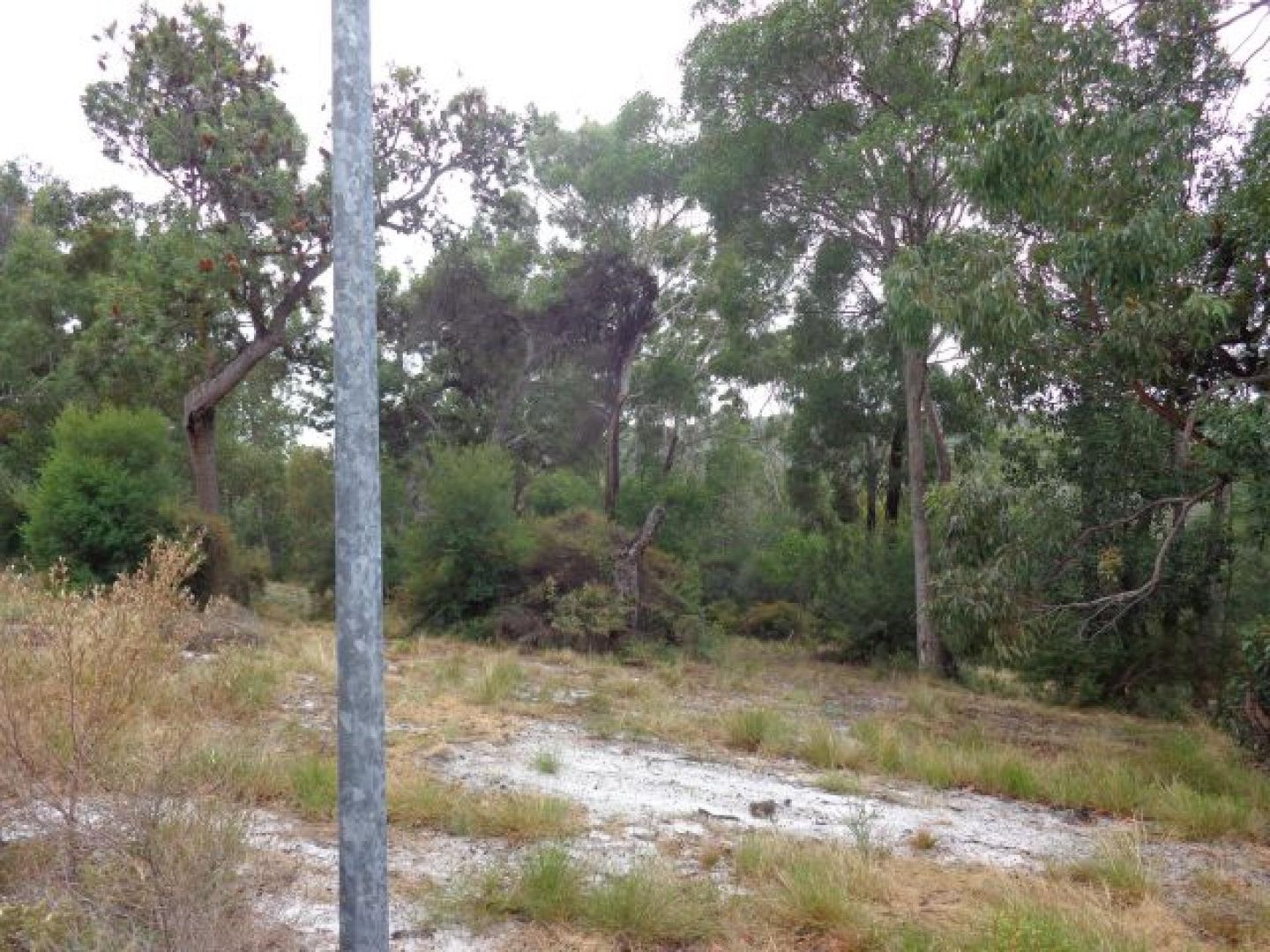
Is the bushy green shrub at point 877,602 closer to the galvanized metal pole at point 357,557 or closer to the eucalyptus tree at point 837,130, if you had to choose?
the eucalyptus tree at point 837,130

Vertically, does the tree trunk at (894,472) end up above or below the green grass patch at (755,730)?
above

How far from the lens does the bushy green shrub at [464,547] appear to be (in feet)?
63.1

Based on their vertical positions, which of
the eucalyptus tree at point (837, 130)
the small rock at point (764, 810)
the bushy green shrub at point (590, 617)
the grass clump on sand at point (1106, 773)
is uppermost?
the eucalyptus tree at point (837, 130)

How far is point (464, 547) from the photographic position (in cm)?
1939

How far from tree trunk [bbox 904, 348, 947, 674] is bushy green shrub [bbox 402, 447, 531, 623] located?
7132mm

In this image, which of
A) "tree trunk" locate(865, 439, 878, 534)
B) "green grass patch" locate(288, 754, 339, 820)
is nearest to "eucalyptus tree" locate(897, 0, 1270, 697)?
"green grass patch" locate(288, 754, 339, 820)

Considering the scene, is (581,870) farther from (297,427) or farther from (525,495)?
(297,427)

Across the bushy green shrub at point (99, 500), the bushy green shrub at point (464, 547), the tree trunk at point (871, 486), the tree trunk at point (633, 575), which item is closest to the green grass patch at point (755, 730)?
the tree trunk at point (633, 575)

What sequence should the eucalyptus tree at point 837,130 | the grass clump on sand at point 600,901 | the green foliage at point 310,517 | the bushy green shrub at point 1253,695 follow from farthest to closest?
the green foliage at point 310,517 → the eucalyptus tree at point 837,130 → the bushy green shrub at point 1253,695 → the grass clump on sand at point 600,901

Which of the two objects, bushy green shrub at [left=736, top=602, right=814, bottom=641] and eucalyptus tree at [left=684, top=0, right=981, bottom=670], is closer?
eucalyptus tree at [left=684, top=0, right=981, bottom=670]

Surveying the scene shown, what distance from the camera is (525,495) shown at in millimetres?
26312

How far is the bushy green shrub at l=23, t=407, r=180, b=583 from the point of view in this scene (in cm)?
1750

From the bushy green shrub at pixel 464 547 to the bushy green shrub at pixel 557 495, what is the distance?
4884 mm

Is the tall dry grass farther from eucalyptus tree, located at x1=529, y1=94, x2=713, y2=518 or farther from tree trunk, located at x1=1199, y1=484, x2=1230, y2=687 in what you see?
eucalyptus tree, located at x1=529, y1=94, x2=713, y2=518
